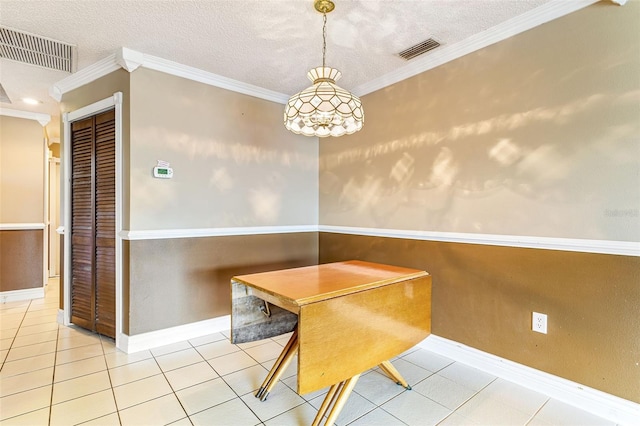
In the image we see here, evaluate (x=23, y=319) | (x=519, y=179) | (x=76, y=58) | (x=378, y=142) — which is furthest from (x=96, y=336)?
(x=519, y=179)

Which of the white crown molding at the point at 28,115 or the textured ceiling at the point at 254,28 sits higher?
the textured ceiling at the point at 254,28

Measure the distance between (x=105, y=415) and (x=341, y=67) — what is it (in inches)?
113

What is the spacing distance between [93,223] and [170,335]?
1224mm

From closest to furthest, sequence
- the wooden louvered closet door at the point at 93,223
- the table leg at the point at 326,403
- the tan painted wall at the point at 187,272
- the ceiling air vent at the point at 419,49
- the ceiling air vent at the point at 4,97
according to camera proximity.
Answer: the table leg at the point at 326,403, the ceiling air vent at the point at 419,49, the tan painted wall at the point at 187,272, the wooden louvered closet door at the point at 93,223, the ceiling air vent at the point at 4,97

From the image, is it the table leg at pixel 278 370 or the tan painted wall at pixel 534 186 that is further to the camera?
the table leg at pixel 278 370

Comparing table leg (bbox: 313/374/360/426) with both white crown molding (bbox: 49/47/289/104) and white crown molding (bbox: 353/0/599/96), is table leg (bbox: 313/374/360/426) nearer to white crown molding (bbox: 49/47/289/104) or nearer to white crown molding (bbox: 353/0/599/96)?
white crown molding (bbox: 353/0/599/96)

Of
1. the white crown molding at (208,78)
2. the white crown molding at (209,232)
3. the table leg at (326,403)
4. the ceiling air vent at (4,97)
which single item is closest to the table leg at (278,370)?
the table leg at (326,403)

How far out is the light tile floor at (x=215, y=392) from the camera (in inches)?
65.9

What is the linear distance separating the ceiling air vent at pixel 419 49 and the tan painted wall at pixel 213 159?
1402 millimetres

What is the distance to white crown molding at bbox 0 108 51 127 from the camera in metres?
3.67

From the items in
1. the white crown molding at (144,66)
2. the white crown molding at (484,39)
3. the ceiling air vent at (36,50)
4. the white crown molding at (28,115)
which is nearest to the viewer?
the white crown molding at (484,39)

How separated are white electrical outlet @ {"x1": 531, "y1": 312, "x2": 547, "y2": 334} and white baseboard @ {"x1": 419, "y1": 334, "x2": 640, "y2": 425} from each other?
258mm

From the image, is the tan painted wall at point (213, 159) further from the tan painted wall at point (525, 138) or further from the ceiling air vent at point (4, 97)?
the ceiling air vent at point (4, 97)

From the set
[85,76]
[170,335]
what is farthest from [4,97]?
[170,335]
